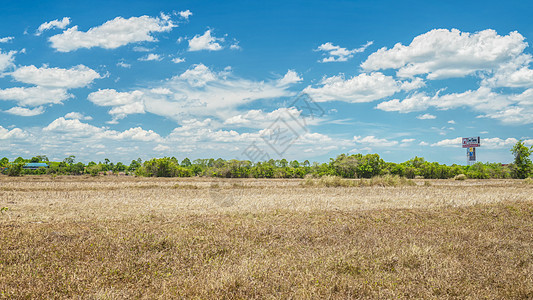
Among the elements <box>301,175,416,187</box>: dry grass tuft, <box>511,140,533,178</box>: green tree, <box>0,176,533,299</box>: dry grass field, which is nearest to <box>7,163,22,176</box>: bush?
<box>301,175,416,187</box>: dry grass tuft

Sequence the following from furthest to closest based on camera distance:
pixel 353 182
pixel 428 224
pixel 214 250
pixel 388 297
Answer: pixel 353 182 → pixel 428 224 → pixel 214 250 → pixel 388 297

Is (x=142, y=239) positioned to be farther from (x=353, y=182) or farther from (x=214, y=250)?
(x=353, y=182)

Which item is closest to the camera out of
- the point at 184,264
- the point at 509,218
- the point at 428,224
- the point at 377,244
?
the point at 184,264

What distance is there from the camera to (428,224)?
38.7 ft

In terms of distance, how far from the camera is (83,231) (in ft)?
30.3

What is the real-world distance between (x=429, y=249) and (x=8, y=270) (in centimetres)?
876

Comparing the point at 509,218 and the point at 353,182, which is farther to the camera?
the point at 353,182

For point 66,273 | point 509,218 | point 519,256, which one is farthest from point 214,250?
point 509,218

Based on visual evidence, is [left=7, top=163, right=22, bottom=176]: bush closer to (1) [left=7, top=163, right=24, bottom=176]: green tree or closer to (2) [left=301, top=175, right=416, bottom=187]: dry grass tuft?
(1) [left=7, top=163, right=24, bottom=176]: green tree

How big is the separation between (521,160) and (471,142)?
7418cm

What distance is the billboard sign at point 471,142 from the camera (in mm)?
124625

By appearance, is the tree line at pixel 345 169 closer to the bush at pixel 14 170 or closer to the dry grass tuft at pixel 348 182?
the bush at pixel 14 170

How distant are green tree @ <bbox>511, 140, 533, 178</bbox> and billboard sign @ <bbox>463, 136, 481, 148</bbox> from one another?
72.6 meters

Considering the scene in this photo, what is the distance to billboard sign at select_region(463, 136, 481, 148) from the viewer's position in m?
125
